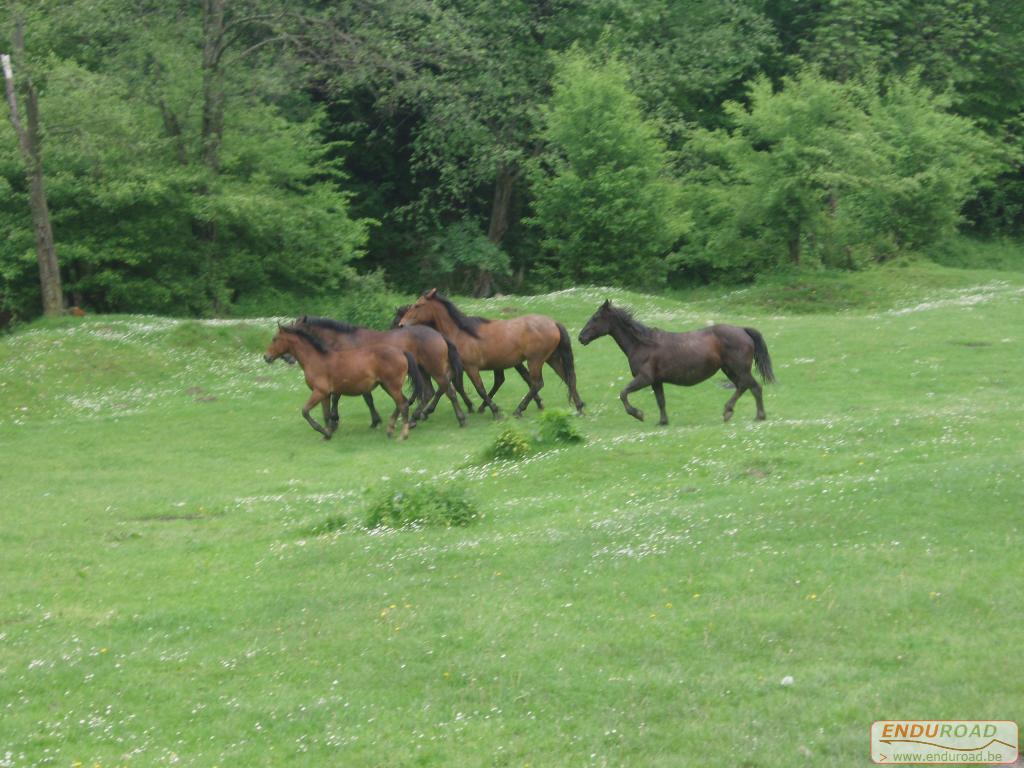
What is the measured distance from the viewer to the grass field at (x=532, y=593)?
29.0 ft

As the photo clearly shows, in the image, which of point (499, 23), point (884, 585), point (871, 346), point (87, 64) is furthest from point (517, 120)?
point (884, 585)

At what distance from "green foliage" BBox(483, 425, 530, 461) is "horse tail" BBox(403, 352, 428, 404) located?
4423 mm

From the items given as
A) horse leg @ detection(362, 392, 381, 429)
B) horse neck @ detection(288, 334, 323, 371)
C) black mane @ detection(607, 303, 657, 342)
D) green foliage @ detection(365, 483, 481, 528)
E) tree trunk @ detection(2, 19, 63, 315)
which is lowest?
horse leg @ detection(362, 392, 381, 429)

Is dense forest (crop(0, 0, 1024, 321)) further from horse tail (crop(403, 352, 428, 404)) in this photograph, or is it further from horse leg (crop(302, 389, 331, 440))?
horse tail (crop(403, 352, 428, 404))

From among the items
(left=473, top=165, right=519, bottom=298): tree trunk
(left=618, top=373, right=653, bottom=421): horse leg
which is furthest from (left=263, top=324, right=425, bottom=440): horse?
(left=473, top=165, right=519, bottom=298): tree trunk

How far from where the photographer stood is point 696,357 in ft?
71.5

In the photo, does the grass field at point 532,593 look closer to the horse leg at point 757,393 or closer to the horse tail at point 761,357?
the horse leg at point 757,393

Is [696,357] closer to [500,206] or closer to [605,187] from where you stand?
[605,187]

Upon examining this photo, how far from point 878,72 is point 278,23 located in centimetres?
2845

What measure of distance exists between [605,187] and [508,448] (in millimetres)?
25751

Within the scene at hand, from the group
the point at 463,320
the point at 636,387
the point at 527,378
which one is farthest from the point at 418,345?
the point at 636,387

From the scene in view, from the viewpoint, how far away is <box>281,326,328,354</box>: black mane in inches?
911

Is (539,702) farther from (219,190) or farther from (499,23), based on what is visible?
(499,23)

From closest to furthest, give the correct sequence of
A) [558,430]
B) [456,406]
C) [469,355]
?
[558,430]
[456,406]
[469,355]
